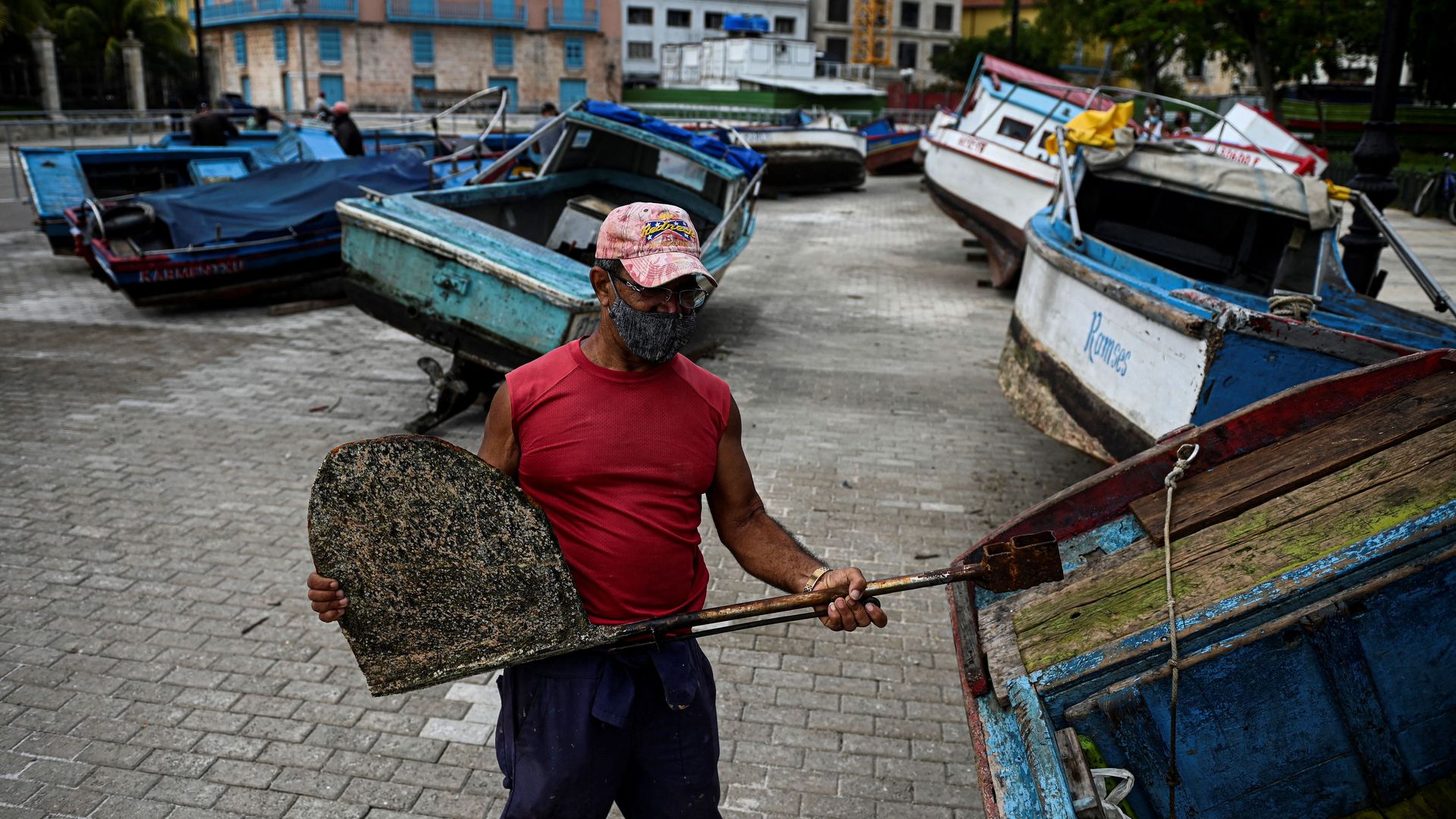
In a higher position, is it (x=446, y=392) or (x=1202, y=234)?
(x=1202, y=234)

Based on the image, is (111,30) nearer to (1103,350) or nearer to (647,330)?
(1103,350)

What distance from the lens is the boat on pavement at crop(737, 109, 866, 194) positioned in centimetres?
2261

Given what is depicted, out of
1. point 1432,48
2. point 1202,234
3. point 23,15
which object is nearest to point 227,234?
point 1202,234

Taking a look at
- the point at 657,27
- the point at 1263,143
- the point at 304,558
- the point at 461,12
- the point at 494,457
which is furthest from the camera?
the point at 657,27

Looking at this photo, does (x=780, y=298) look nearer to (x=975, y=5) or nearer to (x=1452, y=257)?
(x=1452, y=257)

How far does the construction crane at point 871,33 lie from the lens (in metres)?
64.4

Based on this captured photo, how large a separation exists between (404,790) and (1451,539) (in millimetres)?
3362

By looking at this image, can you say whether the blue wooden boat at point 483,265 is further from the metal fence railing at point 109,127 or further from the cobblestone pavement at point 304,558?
the metal fence railing at point 109,127

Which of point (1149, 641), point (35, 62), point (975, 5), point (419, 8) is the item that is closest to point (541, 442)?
point (1149, 641)

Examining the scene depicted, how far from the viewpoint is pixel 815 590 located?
254cm

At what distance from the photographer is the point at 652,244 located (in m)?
2.51

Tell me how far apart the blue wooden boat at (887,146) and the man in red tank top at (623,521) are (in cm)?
2603

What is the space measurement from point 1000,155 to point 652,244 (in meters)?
12.7

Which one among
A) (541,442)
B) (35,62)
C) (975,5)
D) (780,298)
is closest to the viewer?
(541,442)
